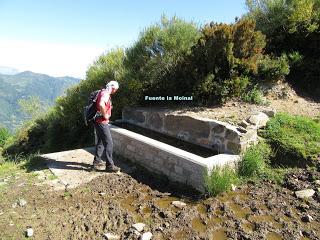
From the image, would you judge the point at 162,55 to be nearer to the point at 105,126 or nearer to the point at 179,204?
the point at 105,126

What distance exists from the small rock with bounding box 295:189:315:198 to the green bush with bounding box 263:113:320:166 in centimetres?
87

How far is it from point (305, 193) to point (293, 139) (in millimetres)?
1549

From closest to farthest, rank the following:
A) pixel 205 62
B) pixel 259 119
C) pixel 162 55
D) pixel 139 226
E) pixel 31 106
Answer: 1. pixel 139 226
2. pixel 259 119
3. pixel 205 62
4. pixel 162 55
5. pixel 31 106

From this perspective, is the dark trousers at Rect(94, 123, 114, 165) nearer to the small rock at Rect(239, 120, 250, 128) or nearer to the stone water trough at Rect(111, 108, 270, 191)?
the stone water trough at Rect(111, 108, 270, 191)

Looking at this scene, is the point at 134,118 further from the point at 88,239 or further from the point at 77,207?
the point at 88,239

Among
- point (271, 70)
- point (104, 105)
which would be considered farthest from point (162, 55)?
point (104, 105)

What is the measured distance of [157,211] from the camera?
17.4ft

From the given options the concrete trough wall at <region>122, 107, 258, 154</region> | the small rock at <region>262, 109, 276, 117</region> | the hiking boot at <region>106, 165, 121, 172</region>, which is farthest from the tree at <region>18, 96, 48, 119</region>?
the small rock at <region>262, 109, 276, 117</region>

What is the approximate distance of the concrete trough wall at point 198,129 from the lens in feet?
22.2

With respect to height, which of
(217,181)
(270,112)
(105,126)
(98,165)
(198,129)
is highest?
(270,112)

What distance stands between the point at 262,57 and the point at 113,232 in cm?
714

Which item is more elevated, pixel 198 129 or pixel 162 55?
pixel 162 55

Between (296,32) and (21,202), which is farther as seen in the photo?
(296,32)

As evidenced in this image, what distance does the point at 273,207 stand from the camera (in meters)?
5.34
